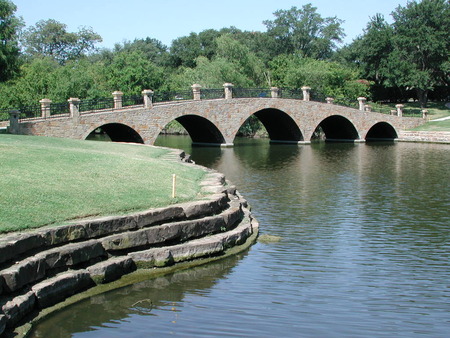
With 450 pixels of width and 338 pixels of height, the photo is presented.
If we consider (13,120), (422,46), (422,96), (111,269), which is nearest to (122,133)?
(13,120)

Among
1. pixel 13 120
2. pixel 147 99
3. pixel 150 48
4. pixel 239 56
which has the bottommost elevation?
pixel 13 120

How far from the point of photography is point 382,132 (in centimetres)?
5525

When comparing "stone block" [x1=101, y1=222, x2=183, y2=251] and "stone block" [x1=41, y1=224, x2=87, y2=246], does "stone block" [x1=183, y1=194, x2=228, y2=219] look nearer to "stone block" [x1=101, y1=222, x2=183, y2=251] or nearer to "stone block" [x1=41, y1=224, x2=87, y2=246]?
"stone block" [x1=101, y1=222, x2=183, y2=251]

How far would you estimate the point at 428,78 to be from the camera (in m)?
63.7

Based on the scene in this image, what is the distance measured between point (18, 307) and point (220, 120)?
34333mm

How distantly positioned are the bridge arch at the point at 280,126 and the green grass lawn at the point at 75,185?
29.0 meters

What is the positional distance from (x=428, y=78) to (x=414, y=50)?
4.63m

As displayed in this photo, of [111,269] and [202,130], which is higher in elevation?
[202,130]

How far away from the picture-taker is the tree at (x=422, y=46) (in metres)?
63.5

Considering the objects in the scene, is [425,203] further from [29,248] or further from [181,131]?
[181,131]

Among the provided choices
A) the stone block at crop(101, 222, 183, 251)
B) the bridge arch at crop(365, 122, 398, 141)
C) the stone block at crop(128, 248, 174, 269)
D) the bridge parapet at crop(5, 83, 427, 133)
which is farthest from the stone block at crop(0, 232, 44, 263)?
the bridge arch at crop(365, 122, 398, 141)

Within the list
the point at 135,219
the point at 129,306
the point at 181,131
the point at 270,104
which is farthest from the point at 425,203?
the point at 181,131

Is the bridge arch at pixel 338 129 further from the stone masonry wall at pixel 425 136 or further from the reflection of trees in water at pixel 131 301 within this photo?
the reflection of trees in water at pixel 131 301

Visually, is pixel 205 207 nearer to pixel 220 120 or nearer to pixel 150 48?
pixel 220 120
